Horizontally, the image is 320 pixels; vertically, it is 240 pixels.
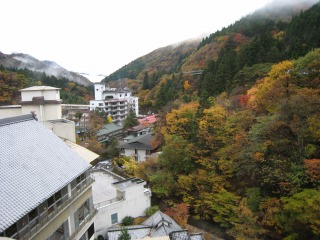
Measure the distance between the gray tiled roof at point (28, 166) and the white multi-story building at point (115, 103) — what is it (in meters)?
48.5

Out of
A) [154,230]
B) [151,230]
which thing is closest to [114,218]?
[151,230]

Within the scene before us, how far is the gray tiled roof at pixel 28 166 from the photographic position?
287 inches

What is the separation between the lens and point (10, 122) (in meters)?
10.2

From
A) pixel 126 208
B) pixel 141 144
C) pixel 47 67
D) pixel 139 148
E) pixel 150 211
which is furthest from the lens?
pixel 47 67

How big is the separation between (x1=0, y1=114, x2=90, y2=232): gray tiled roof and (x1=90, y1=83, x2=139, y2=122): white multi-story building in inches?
1911

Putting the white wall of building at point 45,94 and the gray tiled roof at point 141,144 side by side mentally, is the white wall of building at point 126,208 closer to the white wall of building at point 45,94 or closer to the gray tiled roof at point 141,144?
the white wall of building at point 45,94

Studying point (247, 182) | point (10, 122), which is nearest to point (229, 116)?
point (247, 182)

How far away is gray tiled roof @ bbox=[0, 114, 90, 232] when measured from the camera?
23.9ft

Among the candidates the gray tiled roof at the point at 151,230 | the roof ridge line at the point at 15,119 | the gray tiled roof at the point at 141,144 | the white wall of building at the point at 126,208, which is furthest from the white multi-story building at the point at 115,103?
the roof ridge line at the point at 15,119

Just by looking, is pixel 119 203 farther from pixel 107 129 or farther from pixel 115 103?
pixel 115 103

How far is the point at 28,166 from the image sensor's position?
348 inches

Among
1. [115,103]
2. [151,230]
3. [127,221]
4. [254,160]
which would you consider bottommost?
[127,221]

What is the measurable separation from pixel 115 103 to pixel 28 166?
53638 mm

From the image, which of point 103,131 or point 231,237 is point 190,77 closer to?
point 103,131
